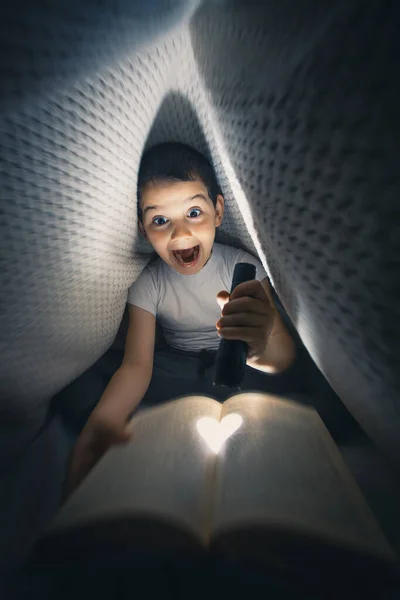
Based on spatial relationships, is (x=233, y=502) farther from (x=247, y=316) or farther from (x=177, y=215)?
(x=177, y=215)

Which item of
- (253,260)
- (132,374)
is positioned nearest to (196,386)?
(132,374)

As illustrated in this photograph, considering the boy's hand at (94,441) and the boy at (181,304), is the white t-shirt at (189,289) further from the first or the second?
the boy's hand at (94,441)

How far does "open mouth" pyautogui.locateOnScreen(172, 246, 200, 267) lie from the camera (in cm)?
40

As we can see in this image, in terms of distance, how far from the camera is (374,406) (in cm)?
19

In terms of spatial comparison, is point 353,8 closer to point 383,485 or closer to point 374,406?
point 374,406

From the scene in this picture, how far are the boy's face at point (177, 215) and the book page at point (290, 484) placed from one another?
0.66 ft

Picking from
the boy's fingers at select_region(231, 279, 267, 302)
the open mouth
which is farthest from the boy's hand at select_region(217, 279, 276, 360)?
the open mouth

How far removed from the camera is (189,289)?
46 centimetres

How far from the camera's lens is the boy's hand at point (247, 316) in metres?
0.31

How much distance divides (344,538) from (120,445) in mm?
190

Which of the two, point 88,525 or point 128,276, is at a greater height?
point 128,276

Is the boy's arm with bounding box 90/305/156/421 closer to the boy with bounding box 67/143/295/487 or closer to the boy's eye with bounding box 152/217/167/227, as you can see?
the boy with bounding box 67/143/295/487

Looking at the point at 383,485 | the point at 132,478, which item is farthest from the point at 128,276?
the point at 383,485

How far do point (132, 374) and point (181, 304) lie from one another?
12 cm
